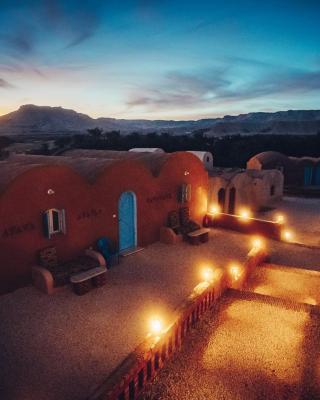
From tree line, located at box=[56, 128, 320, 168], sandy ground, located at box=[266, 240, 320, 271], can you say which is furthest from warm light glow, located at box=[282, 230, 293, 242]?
tree line, located at box=[56, 128, 320, 168]

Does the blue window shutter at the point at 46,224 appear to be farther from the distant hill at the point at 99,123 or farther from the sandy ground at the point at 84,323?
the distant hill at the point at 99,123

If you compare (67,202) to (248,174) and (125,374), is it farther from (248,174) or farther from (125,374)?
(248,174)

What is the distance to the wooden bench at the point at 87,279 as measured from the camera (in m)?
8.78

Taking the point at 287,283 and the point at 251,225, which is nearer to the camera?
the point at 287,283

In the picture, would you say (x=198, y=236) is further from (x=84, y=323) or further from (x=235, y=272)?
(x=84, y=323)

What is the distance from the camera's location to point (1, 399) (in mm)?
5387

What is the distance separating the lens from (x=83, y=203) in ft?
34.4

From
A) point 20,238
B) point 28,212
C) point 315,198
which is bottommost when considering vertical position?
point 315,198

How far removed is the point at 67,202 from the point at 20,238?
1.76 metres

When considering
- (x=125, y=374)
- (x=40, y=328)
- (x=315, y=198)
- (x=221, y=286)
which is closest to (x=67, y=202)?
(x=40, y=328)

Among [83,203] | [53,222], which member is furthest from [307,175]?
[53,222]

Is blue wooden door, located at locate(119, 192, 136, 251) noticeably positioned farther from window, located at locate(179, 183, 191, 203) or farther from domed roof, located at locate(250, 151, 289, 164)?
domed roof, located at locate(250, 151, 289, 164)

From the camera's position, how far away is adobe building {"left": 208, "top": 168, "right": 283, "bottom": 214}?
19609mm

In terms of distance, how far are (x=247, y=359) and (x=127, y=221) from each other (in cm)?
724
